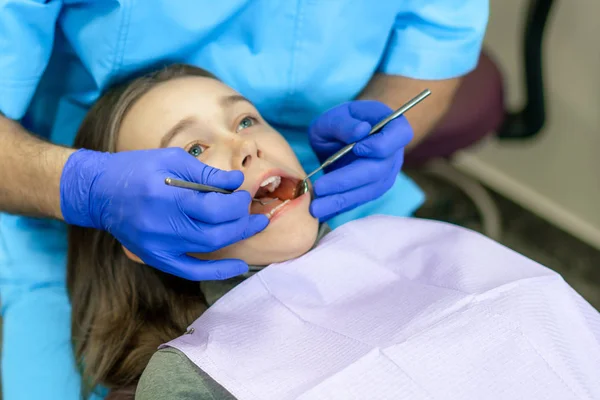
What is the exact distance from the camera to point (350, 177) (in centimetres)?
109

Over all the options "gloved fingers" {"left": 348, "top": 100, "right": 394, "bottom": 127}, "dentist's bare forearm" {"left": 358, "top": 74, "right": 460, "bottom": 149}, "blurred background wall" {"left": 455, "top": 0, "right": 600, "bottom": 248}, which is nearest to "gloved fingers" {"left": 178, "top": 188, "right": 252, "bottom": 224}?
"gloved fingers" {"left": 348, "top": 100, "right": 394, "bottom": 127}

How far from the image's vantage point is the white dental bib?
→ 2.76 feet

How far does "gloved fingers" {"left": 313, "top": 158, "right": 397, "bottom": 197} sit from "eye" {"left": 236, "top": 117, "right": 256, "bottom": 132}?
147 mm

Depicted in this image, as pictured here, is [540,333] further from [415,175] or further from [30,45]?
[415,175]

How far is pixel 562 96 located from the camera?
2020 millimetres

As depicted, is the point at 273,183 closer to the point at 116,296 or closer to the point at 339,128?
the point at 339,128

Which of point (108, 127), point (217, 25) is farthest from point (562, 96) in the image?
point (108, 127)

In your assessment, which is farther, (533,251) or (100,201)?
(533,251)

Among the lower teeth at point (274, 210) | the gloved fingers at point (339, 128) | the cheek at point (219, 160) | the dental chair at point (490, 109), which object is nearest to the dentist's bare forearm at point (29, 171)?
the cheek at point (219, 160)

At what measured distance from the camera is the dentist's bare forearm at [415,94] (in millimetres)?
1311

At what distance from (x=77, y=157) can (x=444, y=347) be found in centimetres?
58

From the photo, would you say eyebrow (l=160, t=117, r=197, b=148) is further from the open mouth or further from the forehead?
the open mouth

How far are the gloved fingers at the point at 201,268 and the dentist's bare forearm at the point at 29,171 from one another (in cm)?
21

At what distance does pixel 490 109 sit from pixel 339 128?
0.70m
